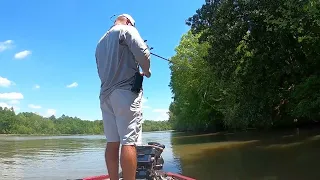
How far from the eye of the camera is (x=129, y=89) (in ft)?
11.9

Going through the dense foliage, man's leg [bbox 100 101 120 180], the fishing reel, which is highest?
the dense foliage

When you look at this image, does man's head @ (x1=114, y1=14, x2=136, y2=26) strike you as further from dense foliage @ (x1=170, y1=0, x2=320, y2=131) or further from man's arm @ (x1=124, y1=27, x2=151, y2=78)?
dense foliage @ (x1=170, y1=0, x2=320, y2=131)

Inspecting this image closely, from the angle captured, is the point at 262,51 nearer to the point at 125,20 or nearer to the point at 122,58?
the point at 125,20

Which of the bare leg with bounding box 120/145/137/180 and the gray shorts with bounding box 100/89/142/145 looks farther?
the gray shorts with bounding box 100/89/142/145

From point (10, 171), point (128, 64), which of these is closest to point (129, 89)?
point (128, 64)

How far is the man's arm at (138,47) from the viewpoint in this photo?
11.8 ft

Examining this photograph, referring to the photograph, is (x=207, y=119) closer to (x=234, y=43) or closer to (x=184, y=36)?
(x=184, y=36)

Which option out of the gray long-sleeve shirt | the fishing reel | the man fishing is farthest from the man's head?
the fishing reel

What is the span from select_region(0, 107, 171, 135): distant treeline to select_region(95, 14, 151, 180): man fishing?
126399 millimetres

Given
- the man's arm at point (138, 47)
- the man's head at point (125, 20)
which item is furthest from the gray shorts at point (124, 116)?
the man's head at point (125, 20)

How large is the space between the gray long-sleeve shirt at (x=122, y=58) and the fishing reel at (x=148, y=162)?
1425 mm

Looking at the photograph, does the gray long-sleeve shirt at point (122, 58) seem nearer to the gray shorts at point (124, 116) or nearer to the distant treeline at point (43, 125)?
the gray shorts at point (124, 116)

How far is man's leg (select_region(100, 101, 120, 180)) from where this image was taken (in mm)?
3754

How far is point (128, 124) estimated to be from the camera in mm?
3545
